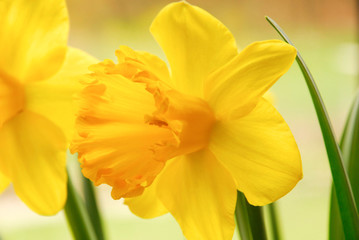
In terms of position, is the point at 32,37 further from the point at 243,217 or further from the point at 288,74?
the point at 288,74

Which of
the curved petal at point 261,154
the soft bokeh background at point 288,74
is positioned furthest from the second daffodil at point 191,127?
the soft bokeh background at point 288,74

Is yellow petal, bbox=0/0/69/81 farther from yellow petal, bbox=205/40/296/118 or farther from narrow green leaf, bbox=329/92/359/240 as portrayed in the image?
narrow green leaf, bbox=329/92/359/240

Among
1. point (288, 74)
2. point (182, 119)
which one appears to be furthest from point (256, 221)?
point (288, 74)

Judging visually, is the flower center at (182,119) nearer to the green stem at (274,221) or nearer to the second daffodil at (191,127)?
the second daffodil at (191,127)

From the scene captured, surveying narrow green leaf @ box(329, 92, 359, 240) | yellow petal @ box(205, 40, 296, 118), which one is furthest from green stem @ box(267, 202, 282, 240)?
yellow petal @ box(205, 40, 296, 118)

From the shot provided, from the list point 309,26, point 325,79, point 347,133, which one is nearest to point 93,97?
point 347,133

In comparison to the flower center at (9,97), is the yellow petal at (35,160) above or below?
below

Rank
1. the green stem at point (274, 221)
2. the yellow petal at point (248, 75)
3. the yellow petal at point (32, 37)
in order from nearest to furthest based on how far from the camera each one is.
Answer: the yellow petal at point (248, 75) < the yellow petal at point (32, 37) < the green stem at point (274, 221)
